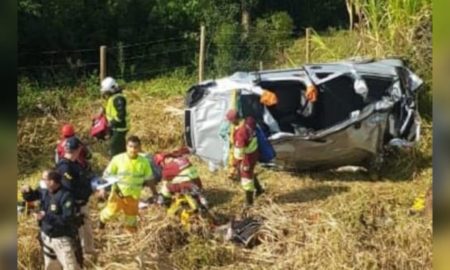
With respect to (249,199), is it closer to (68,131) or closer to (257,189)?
(257,189)

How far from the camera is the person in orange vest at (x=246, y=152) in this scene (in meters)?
3.59

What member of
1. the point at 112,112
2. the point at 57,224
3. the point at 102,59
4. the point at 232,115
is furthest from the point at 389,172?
the point at 57,224

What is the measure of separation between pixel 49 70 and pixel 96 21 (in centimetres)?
31

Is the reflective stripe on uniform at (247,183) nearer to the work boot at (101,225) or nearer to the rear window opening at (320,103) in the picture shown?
the rear window opening at (320,103)

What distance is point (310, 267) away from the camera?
11.3 ft

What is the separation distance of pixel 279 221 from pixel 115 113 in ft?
2.94

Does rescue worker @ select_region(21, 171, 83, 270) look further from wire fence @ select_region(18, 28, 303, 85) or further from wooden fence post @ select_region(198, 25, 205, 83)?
wooden fence post @ select_region(198, 25, 205, 83)

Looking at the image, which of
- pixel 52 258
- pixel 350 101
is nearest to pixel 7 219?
pixel 52 258

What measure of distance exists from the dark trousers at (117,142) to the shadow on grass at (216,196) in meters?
0.43

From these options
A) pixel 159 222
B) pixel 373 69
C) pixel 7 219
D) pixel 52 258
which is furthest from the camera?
pixel 373 69

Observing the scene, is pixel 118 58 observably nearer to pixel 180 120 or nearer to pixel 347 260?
pixel 180 120

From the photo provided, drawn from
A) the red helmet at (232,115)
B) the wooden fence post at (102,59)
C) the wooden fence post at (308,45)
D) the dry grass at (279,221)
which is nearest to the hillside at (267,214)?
the dry grass at (279,221)

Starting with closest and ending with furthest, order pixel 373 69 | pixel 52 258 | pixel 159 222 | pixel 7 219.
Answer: pixel 7 219
pixel 52 258
pixel 159 222
pixel 373 69

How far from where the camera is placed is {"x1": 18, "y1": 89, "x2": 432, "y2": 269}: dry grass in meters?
3.44
